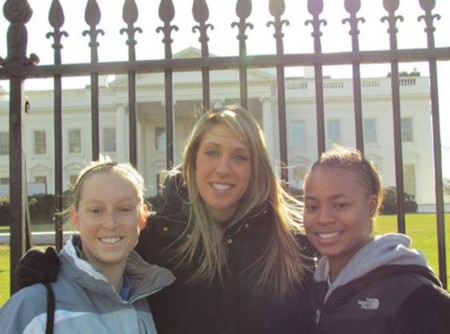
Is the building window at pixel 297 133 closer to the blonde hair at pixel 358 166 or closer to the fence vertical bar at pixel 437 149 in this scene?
the fence vertical bar at pixel 437 149

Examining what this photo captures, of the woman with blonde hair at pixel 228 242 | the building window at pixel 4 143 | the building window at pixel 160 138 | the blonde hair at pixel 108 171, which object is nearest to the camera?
the blonde hair at pixel 108 171

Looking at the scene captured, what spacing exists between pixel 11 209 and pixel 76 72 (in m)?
0.74

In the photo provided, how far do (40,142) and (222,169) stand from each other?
127 feet

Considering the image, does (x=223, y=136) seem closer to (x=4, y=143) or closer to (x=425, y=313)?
(x=425, y=313)

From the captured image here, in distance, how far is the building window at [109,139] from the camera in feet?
127

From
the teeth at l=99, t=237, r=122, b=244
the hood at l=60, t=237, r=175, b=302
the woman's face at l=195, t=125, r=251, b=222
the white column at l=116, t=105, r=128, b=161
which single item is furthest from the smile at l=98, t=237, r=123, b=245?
the white column at l=116, t=105, r=128, b=161

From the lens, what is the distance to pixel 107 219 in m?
2.07

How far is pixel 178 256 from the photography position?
238 centimetres

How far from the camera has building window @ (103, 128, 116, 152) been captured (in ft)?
127

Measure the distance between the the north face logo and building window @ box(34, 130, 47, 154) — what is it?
38.9 m

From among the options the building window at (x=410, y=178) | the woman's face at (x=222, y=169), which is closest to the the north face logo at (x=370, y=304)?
the woman's face at (x=222, y=169)

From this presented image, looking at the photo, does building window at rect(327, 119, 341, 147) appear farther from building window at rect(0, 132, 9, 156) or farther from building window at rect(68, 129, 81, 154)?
building window at rect(0, 132, 9, 156)

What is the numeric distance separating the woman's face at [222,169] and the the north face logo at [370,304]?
0.73 metres

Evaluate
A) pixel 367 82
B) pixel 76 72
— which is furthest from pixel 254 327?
pixel 367 82
